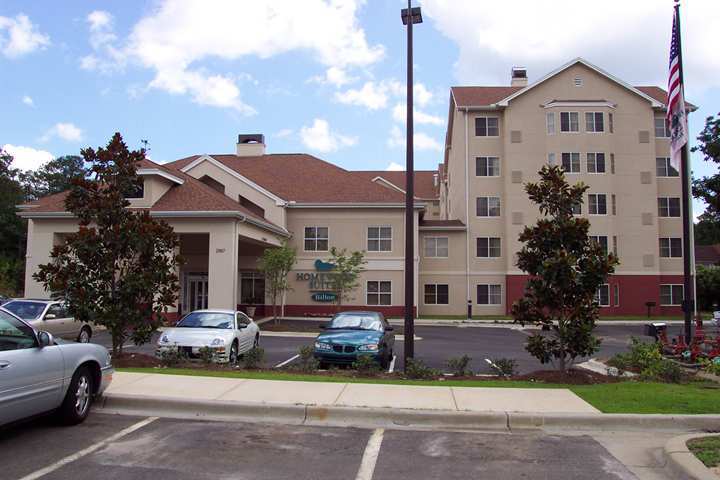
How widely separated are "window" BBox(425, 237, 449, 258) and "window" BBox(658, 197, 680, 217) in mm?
14062

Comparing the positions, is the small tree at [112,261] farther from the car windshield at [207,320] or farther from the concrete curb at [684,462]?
the concrete curb at [684,462]

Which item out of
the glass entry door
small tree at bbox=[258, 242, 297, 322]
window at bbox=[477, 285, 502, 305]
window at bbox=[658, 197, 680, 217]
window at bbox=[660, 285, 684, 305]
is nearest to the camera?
small tree at bbox=[258, 242, 297, 322]

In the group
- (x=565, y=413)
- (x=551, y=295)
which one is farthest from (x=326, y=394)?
(x=551, y=295)

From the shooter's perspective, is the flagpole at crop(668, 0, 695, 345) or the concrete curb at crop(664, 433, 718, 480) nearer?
the concrete curb at crop(664, 433, 718, 480)

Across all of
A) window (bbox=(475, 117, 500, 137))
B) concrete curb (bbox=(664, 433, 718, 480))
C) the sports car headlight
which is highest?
window (bbox=(475, 117, 500, 137))

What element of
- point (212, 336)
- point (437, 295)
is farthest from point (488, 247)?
point (212, 336)

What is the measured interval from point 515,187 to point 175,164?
20.9 metres

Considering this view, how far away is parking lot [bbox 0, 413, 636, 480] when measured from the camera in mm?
5418

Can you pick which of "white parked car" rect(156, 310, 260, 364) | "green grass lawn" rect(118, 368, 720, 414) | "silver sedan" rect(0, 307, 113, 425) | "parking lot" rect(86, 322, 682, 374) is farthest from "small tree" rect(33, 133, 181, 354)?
"silver sedan" rect(0, 307, 113, 425)

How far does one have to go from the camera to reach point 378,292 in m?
33.2

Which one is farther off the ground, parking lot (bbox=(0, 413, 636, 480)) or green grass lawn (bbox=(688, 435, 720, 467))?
green grass lawn (bbox=(688, 435, 720, 467))

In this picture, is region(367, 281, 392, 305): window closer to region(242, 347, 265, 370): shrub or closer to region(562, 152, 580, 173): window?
region(562, 152, 580, 173): window

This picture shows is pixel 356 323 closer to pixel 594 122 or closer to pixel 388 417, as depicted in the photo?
pixel 388 417

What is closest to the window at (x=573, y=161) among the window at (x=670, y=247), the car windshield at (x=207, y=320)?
the window at (x=670, y=247)
